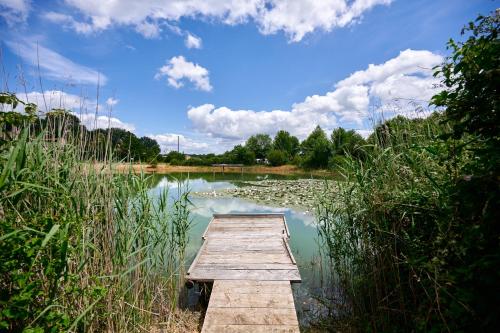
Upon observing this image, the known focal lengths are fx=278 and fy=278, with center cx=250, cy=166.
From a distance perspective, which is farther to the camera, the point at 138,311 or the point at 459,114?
the point at 138,311

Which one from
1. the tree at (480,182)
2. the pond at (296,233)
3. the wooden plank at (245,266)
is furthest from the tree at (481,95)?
the wooden plank at (245,266)

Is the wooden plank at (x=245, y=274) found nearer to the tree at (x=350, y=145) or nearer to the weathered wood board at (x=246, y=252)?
the weathered wood board at (x=246, y=252)

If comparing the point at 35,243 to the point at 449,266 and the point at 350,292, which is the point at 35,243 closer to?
the point at 449,266

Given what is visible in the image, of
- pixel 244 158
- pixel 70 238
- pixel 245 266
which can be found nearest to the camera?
pixel 70 238

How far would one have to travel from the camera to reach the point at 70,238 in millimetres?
2057

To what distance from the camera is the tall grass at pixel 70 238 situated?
1.61 m

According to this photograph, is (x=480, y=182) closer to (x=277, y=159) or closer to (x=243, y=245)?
(x=243, y=245)

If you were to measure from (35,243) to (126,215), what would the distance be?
1014 mm

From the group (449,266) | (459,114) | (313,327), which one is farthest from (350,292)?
(459,114)

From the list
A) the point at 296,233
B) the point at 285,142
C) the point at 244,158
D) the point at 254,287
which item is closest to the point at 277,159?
the point at 244,158

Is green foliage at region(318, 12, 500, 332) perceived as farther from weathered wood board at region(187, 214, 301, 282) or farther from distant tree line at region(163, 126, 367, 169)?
distant tree line at region(163, 126, 367, 169)

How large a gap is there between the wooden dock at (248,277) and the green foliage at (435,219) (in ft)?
2.45

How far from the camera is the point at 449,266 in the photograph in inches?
69.3

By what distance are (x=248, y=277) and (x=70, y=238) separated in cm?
238
